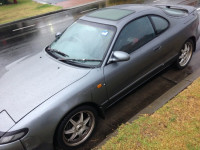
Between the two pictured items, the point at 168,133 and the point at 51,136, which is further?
the point at 168,133

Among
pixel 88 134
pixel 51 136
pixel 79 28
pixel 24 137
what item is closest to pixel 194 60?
pixel 79 28

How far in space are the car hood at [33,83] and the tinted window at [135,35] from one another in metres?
0.85

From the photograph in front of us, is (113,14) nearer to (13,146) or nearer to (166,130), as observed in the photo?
(166,130)

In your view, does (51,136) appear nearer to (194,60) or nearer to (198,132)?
(198,132)

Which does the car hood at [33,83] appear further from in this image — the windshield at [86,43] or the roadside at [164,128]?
the roadside at [164,128]

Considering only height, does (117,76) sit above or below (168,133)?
above

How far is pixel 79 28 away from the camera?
3.95m

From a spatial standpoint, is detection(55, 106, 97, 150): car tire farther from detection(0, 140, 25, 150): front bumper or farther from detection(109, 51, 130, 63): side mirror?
detection(109, 51, 130, 63): side mirror

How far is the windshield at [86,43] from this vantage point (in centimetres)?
336

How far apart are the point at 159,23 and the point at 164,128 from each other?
2.15 metres

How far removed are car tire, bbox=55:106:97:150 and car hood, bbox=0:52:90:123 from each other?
17.2 inches

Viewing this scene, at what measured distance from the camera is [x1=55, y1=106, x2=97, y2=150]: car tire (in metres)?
2.85

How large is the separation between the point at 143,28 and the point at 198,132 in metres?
2.06

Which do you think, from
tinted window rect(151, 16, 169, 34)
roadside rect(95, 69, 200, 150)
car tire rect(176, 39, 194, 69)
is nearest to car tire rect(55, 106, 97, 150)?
roadside rect(95, 69, 200, 150)
